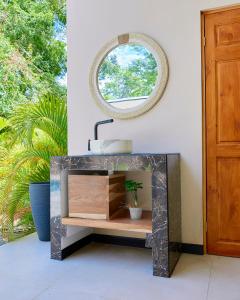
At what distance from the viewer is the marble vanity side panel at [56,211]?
214 centimetres

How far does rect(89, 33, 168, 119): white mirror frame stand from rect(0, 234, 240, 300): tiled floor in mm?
1262

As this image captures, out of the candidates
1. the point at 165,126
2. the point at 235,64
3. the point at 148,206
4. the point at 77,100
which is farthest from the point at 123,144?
the point at 235,64

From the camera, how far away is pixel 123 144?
2209 mm

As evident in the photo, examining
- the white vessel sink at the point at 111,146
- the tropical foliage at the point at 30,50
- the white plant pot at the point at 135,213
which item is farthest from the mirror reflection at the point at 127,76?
the tropical foliage at the point at 30,50

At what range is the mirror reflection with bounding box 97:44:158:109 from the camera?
2.44 meters

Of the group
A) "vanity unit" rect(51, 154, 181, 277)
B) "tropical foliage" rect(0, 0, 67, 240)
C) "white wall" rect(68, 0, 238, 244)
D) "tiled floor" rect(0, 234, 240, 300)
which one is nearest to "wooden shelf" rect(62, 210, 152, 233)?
"vanity unit" rect(51, 154, 181, 277)

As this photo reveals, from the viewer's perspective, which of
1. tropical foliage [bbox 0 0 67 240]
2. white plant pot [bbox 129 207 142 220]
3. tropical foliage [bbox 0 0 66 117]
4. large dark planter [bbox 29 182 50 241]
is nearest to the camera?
white plant pot [bbox 129 207 142 220]

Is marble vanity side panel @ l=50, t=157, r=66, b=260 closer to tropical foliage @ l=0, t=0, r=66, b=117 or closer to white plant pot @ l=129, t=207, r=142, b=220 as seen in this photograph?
white plant pot @ l=129, t=207, r=142, b=220

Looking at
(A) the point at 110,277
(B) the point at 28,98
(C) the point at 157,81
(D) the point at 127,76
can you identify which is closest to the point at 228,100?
(C) the point at 157,81

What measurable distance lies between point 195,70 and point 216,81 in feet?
0.65

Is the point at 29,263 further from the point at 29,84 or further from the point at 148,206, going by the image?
the point at 29,84

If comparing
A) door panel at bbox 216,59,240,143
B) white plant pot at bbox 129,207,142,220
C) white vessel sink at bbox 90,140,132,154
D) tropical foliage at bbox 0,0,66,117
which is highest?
tropical foliage at bbox 0,0,66,117

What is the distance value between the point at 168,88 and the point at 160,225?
1.19m

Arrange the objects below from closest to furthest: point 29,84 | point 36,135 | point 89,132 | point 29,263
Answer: point 29,263 → point 89,132 → point 36,135 → point 29,84
